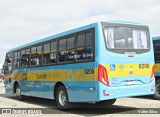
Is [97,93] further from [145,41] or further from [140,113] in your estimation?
[145,41]

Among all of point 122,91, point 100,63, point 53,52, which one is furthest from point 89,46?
point 53,52

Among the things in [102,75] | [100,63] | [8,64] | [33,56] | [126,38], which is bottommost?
[102,75]

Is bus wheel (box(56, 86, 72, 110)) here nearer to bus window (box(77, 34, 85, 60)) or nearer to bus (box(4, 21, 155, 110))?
bus (box(4, 21, 155, 110))

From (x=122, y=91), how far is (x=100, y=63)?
1221mm

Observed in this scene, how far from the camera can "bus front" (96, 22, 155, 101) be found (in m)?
9.98

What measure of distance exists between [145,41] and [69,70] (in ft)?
9.50

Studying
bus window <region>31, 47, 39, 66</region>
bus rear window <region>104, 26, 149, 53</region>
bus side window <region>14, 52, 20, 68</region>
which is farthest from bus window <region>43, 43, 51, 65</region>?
bus side window <region>14, 52, 20, 68</region>

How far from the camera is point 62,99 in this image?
12.1 meters

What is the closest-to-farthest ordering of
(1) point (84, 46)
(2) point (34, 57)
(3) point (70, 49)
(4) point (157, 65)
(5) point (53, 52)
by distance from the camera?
(1) point (84, 46)
(3) point (70, 49)
(5) point (53, 52)
(2) point (34, 57)
(4) point (157, 65)

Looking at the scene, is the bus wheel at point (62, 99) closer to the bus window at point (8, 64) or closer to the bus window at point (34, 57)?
the bus window at point (34, 57)

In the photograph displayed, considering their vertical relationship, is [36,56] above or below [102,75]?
above

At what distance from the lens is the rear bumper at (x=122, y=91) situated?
9859 millimetres

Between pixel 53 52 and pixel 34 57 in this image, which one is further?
pixel 34 57

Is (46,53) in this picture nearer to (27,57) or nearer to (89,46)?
(27,57)
